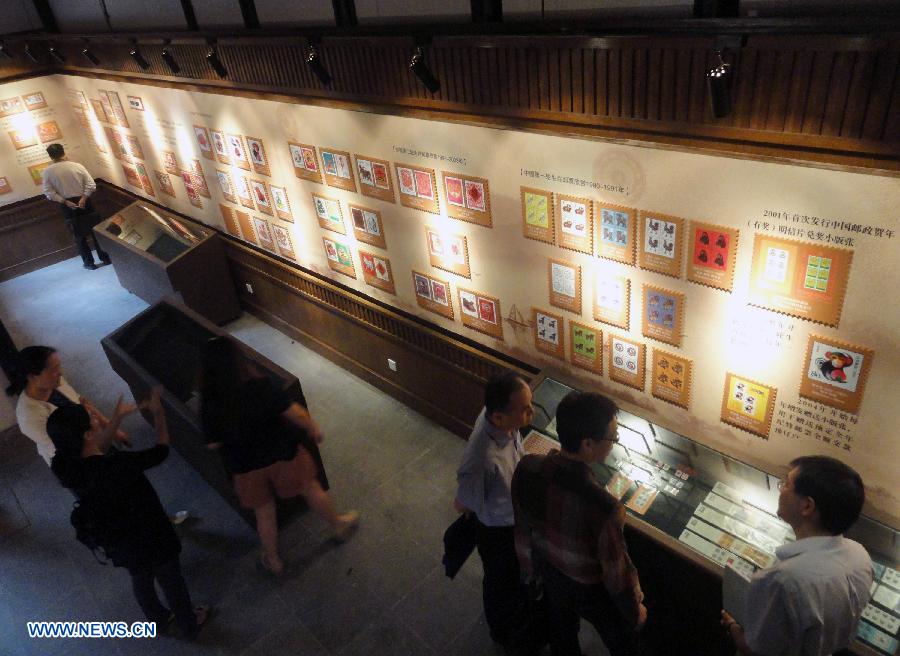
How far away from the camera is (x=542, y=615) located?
350 cm

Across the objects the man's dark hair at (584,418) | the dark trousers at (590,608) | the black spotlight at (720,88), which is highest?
the black spotlight at (720,88)

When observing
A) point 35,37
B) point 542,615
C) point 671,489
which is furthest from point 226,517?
point 35,37

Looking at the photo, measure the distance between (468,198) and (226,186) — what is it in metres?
3.93

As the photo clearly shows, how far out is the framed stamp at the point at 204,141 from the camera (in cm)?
665

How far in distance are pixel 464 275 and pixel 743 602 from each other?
2716 mm

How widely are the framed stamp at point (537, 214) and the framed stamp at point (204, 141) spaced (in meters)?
4.41

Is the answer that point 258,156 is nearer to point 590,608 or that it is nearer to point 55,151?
point 55,151

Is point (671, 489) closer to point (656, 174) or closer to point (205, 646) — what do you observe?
point (656, 174)

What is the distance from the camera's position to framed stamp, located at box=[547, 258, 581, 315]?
12.1 feet

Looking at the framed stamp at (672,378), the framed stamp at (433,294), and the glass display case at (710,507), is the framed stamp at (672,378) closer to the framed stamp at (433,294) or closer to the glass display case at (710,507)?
the glass display case at (710,507)

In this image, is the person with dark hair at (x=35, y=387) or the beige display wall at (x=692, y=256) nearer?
the beige display wall at (x=692, y=256)

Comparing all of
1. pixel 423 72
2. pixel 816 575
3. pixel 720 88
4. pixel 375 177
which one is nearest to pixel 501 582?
pixel 816 575

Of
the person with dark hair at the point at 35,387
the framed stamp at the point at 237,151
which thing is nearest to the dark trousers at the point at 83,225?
the framed stamp at the point at 237,151

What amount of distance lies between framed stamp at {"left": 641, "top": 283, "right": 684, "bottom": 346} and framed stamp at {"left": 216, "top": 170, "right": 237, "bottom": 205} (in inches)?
200
